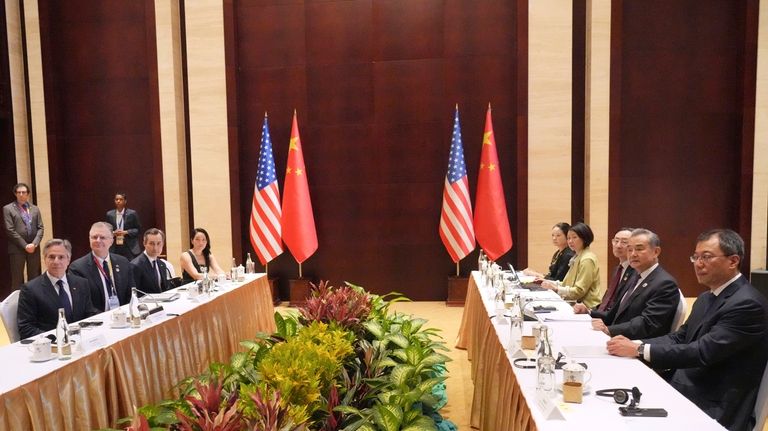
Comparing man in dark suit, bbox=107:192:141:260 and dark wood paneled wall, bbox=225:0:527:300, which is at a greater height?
dark wood paneled wall, bbox=225:0:527:300

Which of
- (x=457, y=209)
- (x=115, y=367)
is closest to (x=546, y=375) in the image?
(x=115, y=367)

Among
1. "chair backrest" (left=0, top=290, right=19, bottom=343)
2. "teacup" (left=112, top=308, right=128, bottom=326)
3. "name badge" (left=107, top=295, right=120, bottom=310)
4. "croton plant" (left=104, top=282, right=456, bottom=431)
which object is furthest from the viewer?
"name badge" (left=107, top=295, right=120, bottom=310)

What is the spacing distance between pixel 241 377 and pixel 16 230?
5.23 m

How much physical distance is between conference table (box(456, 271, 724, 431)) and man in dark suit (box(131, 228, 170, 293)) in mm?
2665

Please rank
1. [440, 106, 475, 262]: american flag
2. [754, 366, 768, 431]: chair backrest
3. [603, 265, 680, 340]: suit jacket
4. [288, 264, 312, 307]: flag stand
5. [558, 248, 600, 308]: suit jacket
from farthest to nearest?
1. [288, 264, 312, 307]: flag stand
2. [440, 106, 475, 262]: american flag
3. [558, 248, 600, 308]: suit jacket
4. [603, 265, 680, 340]: suit jacket
5. [754, 366, 768, 431]: chair backrest

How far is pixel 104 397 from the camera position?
98.3 inches

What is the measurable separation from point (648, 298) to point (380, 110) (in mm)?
4352

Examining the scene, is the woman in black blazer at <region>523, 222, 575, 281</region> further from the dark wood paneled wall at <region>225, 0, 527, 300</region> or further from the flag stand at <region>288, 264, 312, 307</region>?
the flag stand at <region>288, 264, 312, 307</region>

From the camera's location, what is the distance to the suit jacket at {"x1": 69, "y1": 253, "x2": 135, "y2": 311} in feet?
11.6

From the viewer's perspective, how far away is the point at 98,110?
6793 millimetres

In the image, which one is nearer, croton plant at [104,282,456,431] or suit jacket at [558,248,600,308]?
croton plant at [104,282,456,431]

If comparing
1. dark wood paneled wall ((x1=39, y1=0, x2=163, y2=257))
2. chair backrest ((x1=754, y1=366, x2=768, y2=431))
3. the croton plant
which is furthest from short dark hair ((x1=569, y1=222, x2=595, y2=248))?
dark wood paneled wall ((x1=39, y1=0, x2=163, y2=257))

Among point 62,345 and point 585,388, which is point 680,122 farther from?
point 62,345

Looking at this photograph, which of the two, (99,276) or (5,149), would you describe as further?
(5,149)
